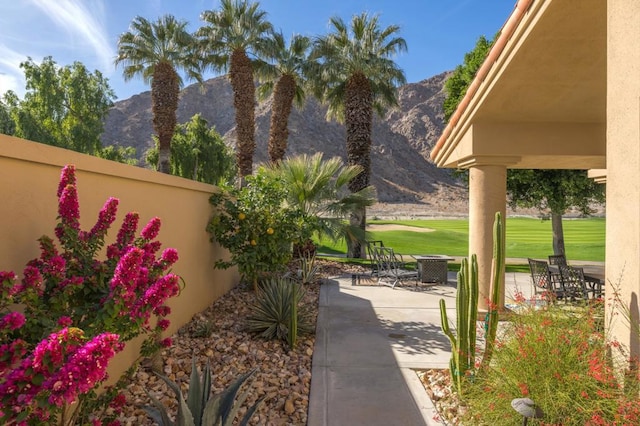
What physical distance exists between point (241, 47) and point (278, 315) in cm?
1583

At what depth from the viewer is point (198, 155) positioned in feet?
110

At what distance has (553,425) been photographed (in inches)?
105

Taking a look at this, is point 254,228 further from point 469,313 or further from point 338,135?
point 338,135

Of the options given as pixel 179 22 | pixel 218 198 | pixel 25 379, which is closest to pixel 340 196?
pixel 218 198

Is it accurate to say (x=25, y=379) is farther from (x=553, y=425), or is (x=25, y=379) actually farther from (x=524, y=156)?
(x=524, y=156)

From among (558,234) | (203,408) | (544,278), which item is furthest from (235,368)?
(558,234)

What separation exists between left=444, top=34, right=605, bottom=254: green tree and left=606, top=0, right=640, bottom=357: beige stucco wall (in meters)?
11.4

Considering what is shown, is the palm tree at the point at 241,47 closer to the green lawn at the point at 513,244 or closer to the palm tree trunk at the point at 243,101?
the palm tree trunk at the point at 243,101

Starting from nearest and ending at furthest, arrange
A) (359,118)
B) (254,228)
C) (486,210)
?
(486,210) → (254,228) → (359,118)

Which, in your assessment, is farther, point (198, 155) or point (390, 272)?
point (198, 155)

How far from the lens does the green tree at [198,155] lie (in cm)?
3281

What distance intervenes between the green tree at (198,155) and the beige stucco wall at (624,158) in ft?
103

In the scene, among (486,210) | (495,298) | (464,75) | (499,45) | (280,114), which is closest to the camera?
(495,298)

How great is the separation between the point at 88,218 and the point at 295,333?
3.10m
